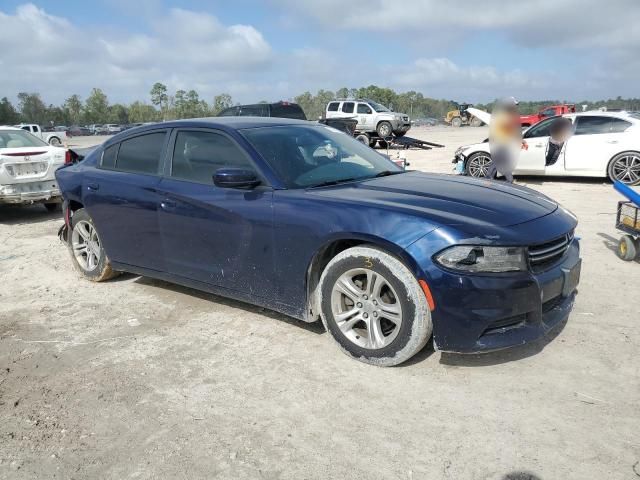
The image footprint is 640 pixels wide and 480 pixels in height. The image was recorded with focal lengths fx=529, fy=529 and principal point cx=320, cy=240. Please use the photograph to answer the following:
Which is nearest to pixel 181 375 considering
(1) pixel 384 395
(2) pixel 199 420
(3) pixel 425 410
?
(2) pixel 199 420

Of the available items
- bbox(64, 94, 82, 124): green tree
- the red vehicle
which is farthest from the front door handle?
bbox(64, 94, 82, 124): green tree

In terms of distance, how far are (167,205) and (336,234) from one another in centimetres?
163

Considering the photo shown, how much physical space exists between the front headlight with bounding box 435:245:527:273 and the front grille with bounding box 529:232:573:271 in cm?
18

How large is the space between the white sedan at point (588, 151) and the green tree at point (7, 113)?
79.8 metres

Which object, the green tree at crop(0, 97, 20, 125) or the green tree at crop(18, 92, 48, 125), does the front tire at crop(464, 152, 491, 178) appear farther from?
the green tree at crop(18, 92, 48, 125)

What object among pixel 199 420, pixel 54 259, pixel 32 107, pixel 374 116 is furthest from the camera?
pixel 32 107

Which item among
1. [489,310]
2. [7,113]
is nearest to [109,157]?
[489,310]

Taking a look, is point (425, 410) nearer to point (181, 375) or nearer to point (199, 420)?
point (199, 420)

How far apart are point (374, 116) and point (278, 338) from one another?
22.9 m

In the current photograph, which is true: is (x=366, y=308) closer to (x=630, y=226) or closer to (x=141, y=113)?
(x=630, y=226)

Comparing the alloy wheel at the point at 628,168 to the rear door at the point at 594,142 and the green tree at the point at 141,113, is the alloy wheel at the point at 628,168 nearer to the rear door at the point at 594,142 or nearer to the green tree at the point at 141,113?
the rear door at the point at 594,142

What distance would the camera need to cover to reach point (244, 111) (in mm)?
19062

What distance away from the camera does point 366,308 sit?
11.1 ft

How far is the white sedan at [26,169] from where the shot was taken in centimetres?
877
